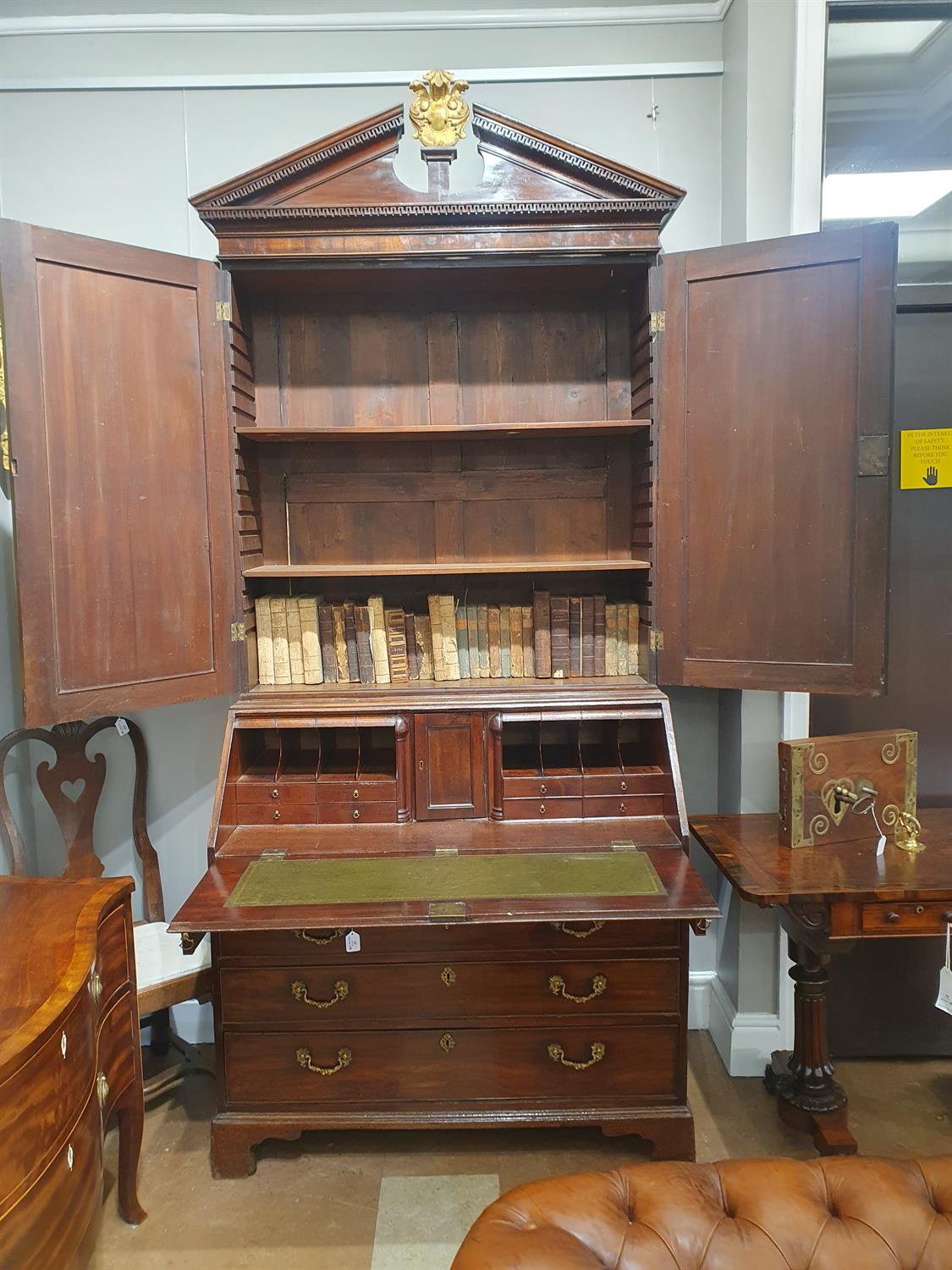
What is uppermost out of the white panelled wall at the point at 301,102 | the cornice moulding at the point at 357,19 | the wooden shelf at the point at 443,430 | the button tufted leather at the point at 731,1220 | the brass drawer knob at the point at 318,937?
the cornice moulding at the point at 357,19

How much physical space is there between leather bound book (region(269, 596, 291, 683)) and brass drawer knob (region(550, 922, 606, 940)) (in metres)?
0.95

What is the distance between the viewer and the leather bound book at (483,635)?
2232 millimetres

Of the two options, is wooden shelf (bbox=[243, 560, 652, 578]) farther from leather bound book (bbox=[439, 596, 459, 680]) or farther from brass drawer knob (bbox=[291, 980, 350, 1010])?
brass drawer knob (bbox=[291, 980, 350, 1010])

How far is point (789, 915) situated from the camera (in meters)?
2.03

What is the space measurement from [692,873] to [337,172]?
1.83m

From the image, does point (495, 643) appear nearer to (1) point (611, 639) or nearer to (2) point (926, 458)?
(1) point (611, 639)

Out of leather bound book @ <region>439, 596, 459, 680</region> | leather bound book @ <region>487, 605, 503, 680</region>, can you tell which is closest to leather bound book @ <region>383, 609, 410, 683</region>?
leather bound book @ <region>439, 596, 459, 680</region>

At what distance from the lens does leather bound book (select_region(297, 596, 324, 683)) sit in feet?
7.22

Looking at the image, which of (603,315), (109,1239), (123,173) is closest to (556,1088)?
(109,1239)

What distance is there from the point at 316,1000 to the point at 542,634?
107cm

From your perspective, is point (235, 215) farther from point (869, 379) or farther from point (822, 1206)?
point (822, 1206)

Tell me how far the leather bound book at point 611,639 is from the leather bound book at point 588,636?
37 mm

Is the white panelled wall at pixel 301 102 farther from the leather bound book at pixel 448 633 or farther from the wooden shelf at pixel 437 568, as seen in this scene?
the leather bound book at pixel 448 633

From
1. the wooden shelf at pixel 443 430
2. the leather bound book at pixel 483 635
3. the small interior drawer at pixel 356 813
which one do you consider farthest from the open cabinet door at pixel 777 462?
the small interior drawer at pixel 356 813
